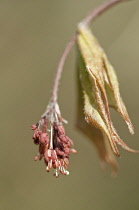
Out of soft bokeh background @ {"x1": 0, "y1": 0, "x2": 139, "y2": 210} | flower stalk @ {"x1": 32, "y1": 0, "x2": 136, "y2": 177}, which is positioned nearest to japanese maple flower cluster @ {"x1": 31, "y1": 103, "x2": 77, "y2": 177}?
flower stalk @ {"x1": 32, "y1": 0, "x2": 136, "y2": 177}

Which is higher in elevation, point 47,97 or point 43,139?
point 47,97

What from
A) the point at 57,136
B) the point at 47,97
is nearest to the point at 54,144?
the point at 57,136

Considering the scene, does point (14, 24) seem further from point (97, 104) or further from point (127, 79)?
point (97, 104)

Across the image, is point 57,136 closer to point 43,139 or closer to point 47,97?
point 43,139

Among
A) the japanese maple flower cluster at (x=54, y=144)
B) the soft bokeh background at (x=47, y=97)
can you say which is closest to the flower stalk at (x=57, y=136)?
the japanese maple flower cluster at (x=54, y=144)

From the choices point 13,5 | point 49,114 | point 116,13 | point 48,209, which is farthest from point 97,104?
point 13,5

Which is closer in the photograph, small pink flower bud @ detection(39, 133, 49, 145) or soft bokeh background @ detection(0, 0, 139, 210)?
small pink flower bud @ detection(39, 133, 49, 145)

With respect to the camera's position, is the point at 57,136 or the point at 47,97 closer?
the point at 57,136

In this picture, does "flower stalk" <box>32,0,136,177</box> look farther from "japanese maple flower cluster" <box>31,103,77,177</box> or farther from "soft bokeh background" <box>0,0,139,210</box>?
"soft bokeh background" <box>0,0,139,210</box>
